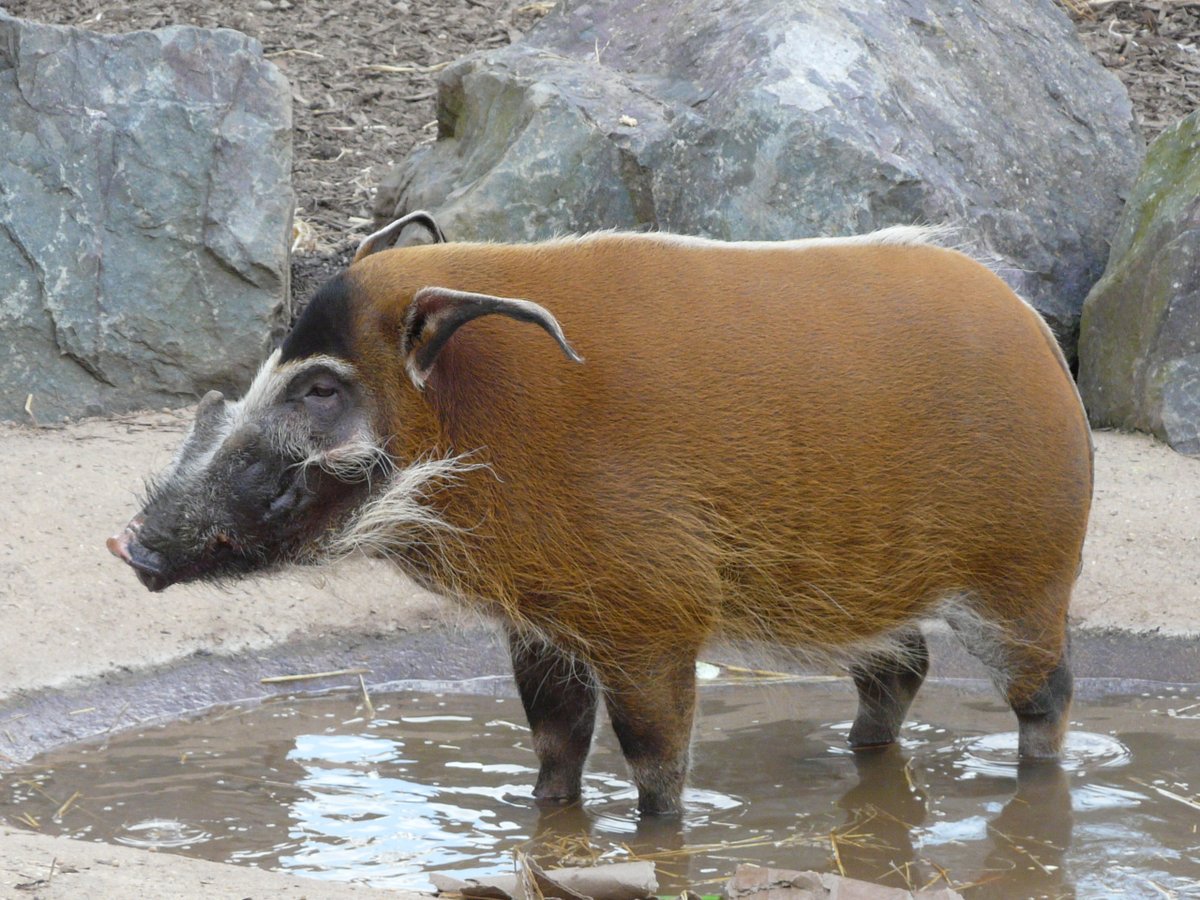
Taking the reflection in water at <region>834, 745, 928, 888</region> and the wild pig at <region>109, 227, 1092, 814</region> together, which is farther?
the reflection in water at <region>834, 745, 928, 888</region>

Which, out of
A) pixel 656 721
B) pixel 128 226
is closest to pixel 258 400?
pixel 656 721

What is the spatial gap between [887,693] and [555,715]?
1090 millimetres

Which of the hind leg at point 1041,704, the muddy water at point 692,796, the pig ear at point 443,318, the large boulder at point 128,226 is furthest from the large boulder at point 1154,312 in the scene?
the pig ear at point 443,318

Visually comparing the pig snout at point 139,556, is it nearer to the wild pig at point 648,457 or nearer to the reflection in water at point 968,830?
the wild pig at point 648,457

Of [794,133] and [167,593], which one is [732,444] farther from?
[794,133]

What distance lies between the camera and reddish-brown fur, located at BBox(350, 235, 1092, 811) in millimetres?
3785

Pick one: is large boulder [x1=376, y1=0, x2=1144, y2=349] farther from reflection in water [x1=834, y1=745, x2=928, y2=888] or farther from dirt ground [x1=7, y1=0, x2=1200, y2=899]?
reflection in water [x1=834, y1=745, x2=928, y2=888]

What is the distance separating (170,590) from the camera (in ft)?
17.5

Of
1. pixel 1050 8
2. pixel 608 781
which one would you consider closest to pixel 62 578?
pixel 608 781

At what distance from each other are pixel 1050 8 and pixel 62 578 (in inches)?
227

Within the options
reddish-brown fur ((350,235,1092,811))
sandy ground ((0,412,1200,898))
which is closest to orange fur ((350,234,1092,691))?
reddish-brown fur ((350,235,1092,811))

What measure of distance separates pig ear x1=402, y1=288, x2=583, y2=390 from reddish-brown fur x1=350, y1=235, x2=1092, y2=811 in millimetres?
61

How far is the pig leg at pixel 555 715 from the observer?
13.8ft

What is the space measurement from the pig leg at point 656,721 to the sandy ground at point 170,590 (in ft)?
3.31
